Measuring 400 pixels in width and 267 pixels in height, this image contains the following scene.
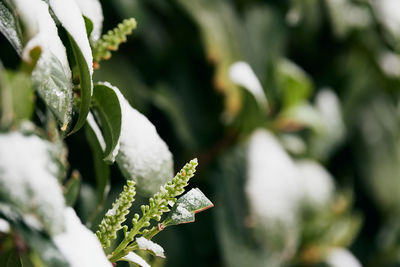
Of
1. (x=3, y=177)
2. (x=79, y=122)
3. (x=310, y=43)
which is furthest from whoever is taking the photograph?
(x=310, y=43)

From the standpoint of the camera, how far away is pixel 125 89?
806 mm

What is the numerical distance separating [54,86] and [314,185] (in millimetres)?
762

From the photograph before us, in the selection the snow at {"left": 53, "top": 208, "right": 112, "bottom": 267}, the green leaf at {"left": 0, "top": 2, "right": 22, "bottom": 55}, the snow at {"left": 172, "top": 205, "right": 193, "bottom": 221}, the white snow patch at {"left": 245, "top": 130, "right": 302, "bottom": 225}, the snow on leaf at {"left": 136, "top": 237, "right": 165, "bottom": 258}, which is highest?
the green leaf at {"left": 0, "top": 2, "right": 22, "bottom": 55}

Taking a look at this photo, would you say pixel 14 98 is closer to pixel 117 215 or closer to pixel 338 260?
pixel 117 215

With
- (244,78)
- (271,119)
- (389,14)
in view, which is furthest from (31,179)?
(389,14)

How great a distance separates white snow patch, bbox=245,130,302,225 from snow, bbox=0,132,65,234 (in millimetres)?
619

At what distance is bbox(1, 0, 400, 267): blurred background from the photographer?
0.85m

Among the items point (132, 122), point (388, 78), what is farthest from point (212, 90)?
point (132, 122)

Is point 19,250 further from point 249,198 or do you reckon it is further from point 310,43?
point 310,43

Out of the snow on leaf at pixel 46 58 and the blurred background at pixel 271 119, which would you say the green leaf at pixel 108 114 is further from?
the blurred background at pixel 271 119

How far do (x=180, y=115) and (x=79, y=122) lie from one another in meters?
0.57

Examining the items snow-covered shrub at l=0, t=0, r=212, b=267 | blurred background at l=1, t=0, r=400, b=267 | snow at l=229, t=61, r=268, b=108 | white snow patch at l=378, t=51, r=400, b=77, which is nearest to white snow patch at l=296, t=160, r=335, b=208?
blurred background at l=1, t=0, r=400, b=267

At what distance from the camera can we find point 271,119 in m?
1.01

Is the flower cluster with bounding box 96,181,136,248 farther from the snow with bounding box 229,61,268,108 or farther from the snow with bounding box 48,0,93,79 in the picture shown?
the snow with bounding box 229,61,268,108
